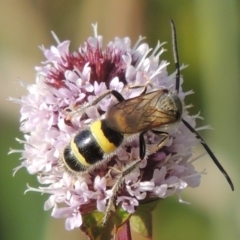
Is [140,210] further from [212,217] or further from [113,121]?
[212,217]

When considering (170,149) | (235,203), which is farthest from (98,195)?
(235,203)

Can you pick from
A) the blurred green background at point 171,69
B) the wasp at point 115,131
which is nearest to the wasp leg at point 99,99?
the wasp at point 115,131

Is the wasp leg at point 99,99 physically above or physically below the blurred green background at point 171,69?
above

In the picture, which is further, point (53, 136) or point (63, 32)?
point (63, 32)

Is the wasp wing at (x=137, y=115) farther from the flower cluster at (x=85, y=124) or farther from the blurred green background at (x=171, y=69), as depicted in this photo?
the blurred green background at (x=171, y=69)

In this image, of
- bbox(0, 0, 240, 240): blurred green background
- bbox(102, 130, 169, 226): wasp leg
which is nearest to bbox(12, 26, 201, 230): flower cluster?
bbox(102, 130, 169, 226): wasp leg

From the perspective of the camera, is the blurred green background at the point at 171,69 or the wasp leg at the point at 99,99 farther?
the blurred green background at the point at 171,69

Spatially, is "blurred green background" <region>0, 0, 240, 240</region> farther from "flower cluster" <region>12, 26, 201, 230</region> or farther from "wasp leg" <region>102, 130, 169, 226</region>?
"wasp leg" <region>102, 130, 169, 226</region>
